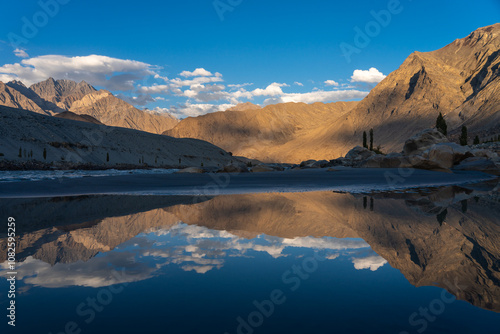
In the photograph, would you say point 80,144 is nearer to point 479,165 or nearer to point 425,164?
point 425,164

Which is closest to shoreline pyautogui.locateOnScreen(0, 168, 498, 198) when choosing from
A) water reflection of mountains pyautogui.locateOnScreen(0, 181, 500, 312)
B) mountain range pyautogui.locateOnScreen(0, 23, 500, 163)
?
water reflection of mountains pyautogui.locateOnScreen(0, 181, 500, 312)

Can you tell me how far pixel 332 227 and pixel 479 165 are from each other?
30277 millimetres

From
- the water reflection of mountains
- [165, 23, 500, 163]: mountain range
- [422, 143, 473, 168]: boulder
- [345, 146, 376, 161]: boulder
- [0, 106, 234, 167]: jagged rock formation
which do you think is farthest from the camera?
[165, 23, 500, 163]: mountain range

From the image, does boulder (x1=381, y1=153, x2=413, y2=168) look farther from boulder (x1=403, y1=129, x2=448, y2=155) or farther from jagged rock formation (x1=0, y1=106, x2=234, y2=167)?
jagged rock formation (x1=0, y1=106, x2=234, y2=167)

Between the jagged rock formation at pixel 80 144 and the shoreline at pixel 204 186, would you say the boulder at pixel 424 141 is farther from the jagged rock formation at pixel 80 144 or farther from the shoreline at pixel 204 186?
the jagged rock formation at pixel 80 144

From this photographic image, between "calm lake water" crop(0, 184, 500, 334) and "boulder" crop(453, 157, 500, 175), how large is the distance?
25941 mm

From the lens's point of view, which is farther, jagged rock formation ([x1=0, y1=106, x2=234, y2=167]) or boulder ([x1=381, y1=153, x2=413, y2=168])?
jagged rock formation ([x1=0, y1=106, x2=234, y2=167])

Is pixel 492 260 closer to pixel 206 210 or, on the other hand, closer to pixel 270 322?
pixel 270 322

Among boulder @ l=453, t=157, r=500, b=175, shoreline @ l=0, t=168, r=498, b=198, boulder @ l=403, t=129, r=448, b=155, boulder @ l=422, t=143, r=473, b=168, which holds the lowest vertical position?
shoreline @ l=0, t=168, r=498, b=198

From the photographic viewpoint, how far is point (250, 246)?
5.44 metres

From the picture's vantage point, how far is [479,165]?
3047 cm

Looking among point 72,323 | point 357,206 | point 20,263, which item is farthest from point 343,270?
point 357,206

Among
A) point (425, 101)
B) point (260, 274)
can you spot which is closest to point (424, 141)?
point (260, 274)

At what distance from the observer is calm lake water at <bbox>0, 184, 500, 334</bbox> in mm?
2910
